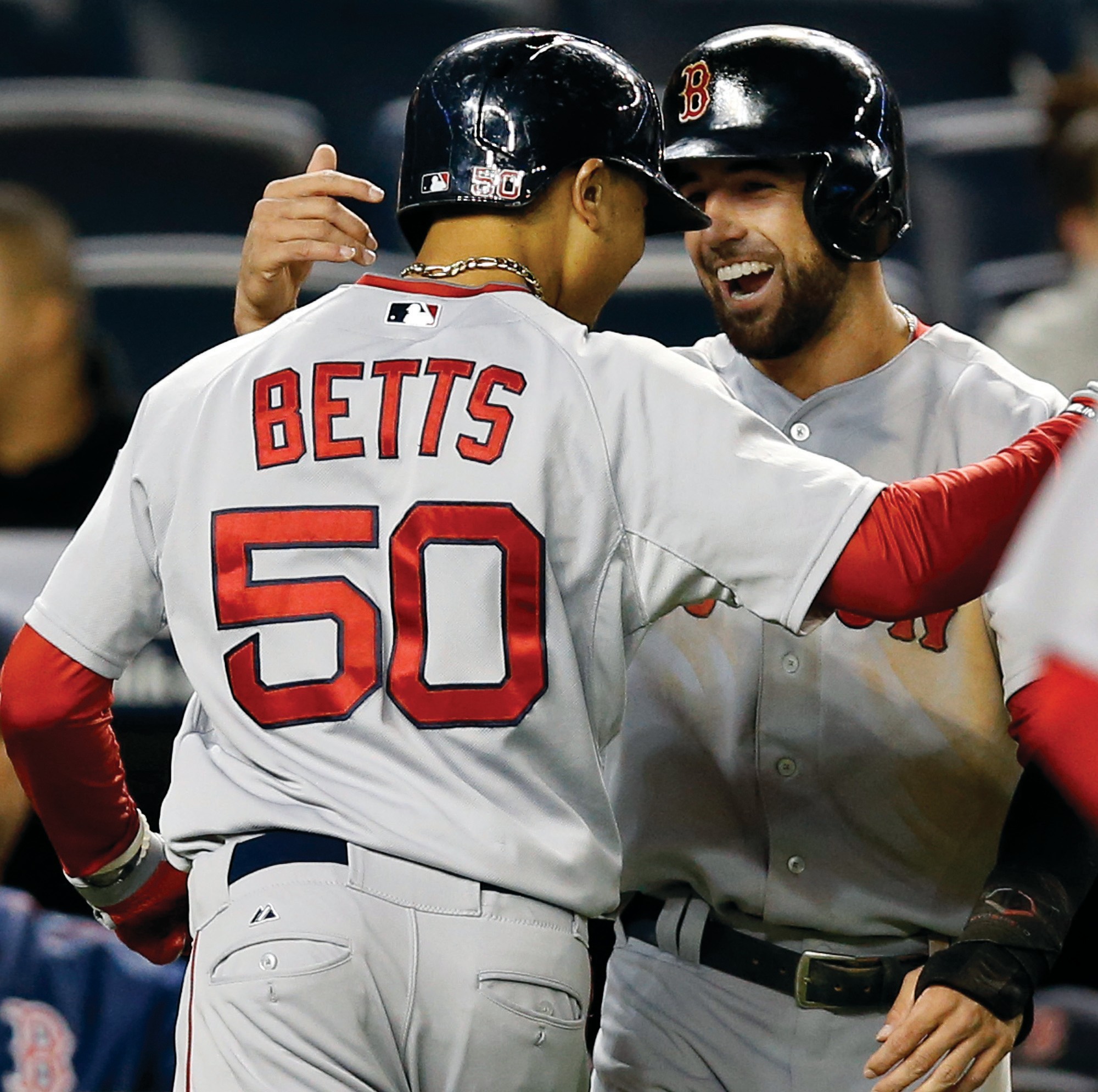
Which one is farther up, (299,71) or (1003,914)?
(299,71)

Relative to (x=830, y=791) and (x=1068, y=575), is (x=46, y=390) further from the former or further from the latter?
(x=1068, y=575)

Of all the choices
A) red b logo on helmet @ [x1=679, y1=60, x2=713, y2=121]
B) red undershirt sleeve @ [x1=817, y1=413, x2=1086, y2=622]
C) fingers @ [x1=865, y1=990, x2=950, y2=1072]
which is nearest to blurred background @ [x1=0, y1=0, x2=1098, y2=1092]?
red b logo on helmet @ [x1=679, y1=60, x2=713, y2=121]

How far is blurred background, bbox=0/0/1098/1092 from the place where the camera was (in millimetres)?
3807

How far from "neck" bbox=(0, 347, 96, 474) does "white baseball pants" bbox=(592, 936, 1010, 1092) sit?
2.18m

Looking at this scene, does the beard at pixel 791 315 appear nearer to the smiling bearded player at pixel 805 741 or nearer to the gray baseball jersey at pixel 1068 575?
the smiling bearded player at pixel 805 741

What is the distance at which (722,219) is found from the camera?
7.72 feet

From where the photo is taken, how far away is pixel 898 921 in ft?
7.20

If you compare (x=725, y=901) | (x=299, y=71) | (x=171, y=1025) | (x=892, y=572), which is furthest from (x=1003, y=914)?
(x=299, y=71)

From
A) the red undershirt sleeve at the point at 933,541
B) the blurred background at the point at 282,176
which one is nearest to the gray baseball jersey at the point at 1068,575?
the red undershirt sleeve at the point at 933,541

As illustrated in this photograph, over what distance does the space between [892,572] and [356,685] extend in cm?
53

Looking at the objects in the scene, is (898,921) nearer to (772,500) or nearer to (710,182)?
(772,500)

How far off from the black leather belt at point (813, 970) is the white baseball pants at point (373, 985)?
551 millimetres

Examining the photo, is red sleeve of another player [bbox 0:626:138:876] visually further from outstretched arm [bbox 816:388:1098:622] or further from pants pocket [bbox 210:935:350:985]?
outstretched arm [bbox 816:388:1098:622]

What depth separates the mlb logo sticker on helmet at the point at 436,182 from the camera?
1866mm
